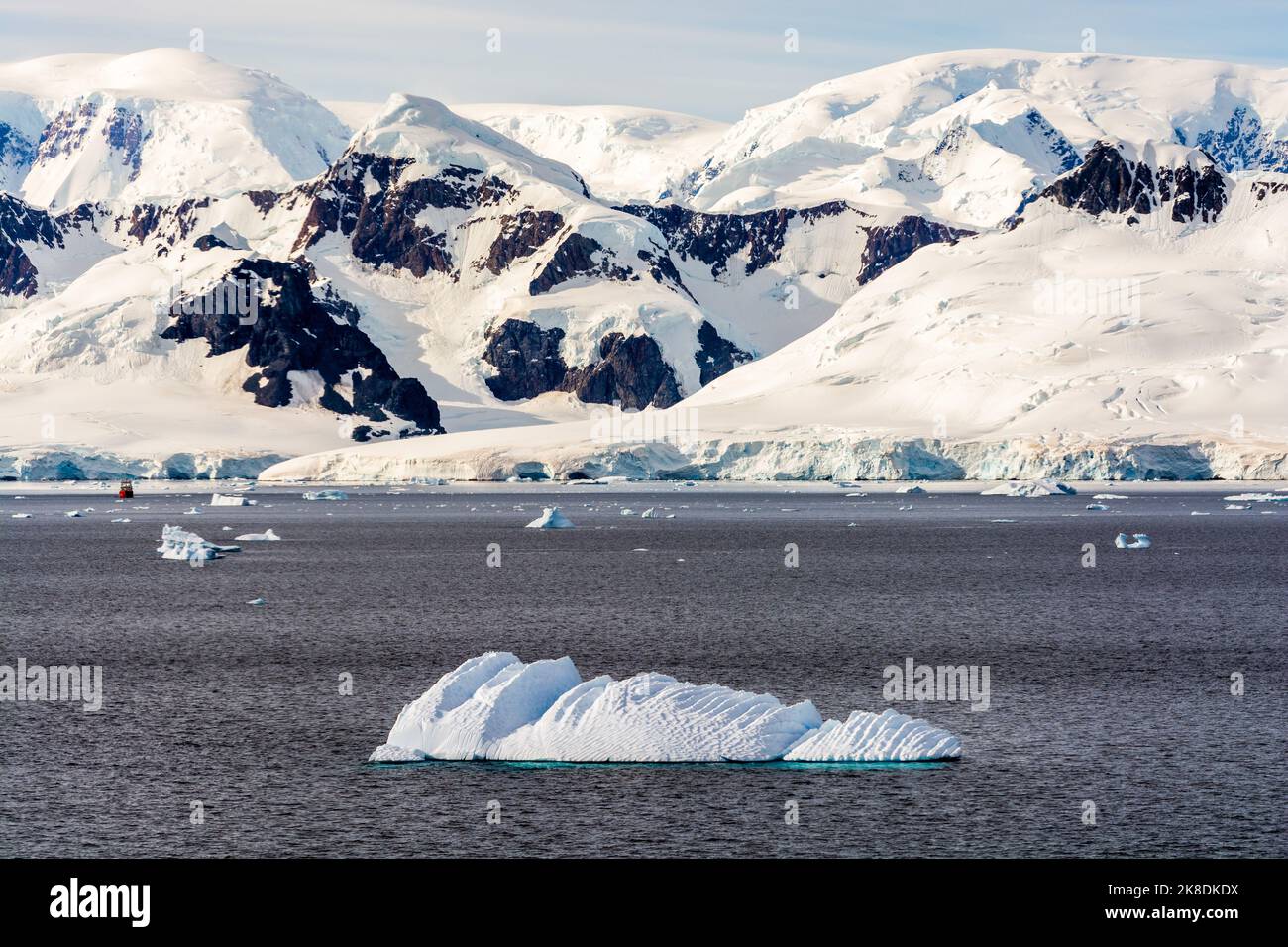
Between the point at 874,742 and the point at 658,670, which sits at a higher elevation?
the point at 874,742

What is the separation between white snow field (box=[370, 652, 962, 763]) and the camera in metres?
32.0

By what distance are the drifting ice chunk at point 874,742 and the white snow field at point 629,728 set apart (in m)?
0.02

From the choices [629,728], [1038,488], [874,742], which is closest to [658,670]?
[629,728]

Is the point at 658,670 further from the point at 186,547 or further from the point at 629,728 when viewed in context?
the point at 186,547

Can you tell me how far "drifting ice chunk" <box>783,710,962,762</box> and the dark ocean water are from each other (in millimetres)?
384

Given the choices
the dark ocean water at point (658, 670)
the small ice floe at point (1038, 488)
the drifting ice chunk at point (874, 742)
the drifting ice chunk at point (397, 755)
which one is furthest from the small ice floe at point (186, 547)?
the small ice floe at point (1038, 488)

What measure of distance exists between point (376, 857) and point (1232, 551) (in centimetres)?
8256

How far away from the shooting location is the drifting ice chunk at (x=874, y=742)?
31.9m

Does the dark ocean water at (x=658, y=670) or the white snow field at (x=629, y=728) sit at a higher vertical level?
the white snow field at (x=629, y=728)

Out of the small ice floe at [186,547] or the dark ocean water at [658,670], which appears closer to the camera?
the dark ocean water at [658,670]

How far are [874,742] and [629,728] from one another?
4518mm

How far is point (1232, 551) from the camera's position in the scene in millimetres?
99188

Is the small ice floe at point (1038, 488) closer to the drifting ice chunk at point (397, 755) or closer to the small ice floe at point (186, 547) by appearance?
the small ice floe at point (186, 547)

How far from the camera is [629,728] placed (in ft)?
105
